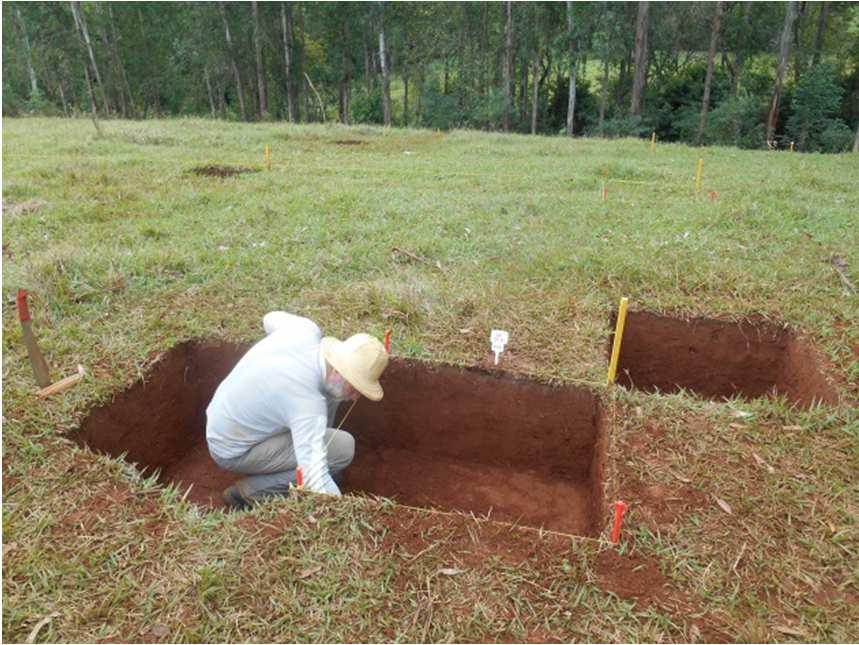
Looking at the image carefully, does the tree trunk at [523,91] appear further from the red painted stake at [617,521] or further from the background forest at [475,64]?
the red painted stake at [617,521]

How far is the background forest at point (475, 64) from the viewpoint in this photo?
68.1 feet

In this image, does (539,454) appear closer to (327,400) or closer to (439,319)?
(439,319)

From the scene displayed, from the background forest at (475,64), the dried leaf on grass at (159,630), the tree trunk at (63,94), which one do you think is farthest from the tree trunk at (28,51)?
the dried leaf on grass at (159,630)

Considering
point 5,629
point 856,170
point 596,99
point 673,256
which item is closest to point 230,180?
point 673,256

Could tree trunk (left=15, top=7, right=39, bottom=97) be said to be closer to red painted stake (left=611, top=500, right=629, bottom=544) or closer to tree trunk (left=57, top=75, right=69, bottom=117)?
tree trunk (left=57, top=75, right=69, bottom=117)

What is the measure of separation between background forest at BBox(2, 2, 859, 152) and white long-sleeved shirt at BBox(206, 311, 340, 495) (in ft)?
61.6

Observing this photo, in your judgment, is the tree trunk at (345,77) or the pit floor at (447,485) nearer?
the pit floor at (447,485)

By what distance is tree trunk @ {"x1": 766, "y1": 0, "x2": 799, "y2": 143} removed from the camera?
57.9 ft

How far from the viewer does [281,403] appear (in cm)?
297

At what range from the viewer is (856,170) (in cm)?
1109

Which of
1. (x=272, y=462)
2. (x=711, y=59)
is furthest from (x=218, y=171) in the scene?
(x=711, y=59)

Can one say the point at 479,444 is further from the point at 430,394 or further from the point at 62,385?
the point at 62,385

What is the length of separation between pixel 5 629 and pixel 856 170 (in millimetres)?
13481

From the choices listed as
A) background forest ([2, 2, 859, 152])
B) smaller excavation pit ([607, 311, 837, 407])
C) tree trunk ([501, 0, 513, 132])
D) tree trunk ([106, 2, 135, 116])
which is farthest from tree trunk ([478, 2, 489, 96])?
smaller excavation pit ([607, 311, 837, 407])
